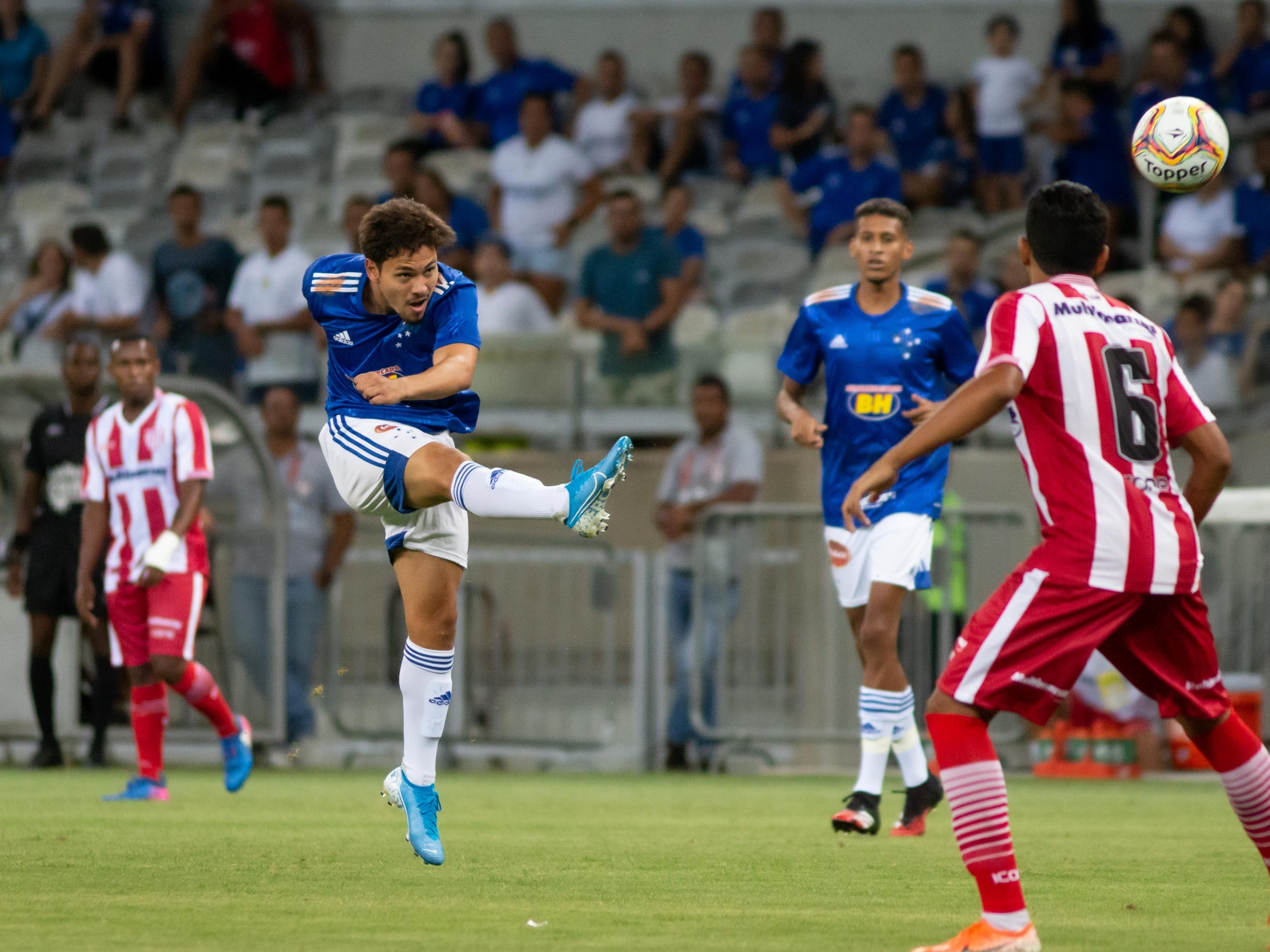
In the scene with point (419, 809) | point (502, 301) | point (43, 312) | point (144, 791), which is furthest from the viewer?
point (43, 312)

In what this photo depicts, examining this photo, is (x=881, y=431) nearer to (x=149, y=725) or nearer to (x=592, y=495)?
(x=592, y=495)

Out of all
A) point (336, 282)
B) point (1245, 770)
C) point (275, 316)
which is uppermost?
point (275, 316)

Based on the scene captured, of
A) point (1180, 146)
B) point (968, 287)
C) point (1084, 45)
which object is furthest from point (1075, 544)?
point (1084, 45)

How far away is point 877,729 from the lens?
324 inches

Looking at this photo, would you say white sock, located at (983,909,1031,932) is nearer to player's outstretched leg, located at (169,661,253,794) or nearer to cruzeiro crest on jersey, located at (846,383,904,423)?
cruzeiro crest on jersey, located at (846,383,904,423)

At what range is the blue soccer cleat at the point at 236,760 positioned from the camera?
32.7 feet

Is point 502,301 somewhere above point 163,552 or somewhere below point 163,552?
above

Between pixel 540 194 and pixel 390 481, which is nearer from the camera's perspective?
pixel 390 481

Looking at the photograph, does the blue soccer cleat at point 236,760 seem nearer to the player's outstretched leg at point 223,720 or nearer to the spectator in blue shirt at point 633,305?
the player's outstretched leg at point 223,720

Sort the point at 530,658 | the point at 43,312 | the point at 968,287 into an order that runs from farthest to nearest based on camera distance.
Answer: the point at 43,312
the point at 968,287
the point at 530,658

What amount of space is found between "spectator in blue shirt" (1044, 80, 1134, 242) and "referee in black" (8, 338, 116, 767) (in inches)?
326

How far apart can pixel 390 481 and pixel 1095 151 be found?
11073 mm

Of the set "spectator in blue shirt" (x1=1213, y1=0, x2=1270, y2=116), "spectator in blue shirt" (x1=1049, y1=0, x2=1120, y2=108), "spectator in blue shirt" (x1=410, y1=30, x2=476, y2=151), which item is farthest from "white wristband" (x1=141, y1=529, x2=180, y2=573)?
"spectator in blue shirt" (x1=1213, y1=0, x2=1270, y2=116)

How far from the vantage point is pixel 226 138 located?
20.4 meters
